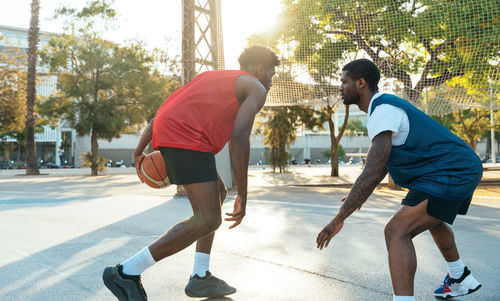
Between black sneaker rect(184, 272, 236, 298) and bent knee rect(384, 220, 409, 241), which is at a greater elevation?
bent knee rect(384, 220, 409, 241)

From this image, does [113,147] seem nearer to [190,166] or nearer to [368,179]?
[190,166]

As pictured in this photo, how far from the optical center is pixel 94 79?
86.1 feet

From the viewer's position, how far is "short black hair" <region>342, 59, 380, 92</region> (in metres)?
2.57

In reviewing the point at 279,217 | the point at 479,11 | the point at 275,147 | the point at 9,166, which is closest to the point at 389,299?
the point at 279,217

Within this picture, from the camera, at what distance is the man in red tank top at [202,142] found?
8.67 feet

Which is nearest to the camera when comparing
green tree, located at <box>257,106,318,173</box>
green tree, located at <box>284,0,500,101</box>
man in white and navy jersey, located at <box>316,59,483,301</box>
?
man in white and navy jersey, located at <box>316,59,483,301</box>

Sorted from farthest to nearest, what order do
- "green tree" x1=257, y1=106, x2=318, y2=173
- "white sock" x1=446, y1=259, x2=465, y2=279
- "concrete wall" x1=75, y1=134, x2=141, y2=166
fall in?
1. "concrete wall" x1=75, y1=134, x2=141, y2=166
2. "green tree" x1=257, y1=106, x2=318, y2=173
3. "white sock" x1=446, y1=259, x2=465, y2=279

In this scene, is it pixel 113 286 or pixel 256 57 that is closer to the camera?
pixel 113 286

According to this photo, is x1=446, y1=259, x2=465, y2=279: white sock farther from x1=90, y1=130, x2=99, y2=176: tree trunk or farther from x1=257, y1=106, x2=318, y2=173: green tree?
x1=90, y1=130, x2=99, y2=176: tree trunk

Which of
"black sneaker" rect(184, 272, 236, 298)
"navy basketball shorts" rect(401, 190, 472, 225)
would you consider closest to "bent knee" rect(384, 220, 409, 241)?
"navy basketball shorts" rect(401, 190, 472, 225)

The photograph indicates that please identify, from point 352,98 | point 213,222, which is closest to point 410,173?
point 352,98

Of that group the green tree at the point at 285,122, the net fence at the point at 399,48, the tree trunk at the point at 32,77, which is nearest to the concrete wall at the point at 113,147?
the tree trunk at the point at 32,77

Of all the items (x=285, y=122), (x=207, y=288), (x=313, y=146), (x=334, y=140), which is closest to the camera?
(x=207, y=288)

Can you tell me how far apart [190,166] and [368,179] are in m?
1.04
